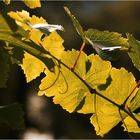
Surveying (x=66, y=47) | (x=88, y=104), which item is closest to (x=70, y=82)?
(x=88, y=104)

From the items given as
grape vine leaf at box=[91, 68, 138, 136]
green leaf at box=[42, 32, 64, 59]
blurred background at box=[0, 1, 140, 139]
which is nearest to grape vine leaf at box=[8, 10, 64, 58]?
Answer: green leaf at box=[42, 32, 64, 59]

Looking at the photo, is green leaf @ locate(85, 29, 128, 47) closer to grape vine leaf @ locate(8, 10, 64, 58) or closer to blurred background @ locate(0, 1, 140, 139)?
grape vine leaf @ locate(8, 10, 64, 58)

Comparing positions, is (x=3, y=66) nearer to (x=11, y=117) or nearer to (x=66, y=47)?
(x=11, y=117)

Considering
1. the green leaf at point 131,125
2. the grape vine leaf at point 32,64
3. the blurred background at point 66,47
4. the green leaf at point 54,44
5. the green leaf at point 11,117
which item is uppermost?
the green leaf at point 54,44

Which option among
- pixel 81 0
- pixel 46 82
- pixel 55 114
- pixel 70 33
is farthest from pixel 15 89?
pixel 46 82

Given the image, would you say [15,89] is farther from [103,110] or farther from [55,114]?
[103,110]

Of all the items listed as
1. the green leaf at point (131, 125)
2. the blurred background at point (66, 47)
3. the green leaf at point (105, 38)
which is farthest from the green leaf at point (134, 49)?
the blurred background at point (66, 47)

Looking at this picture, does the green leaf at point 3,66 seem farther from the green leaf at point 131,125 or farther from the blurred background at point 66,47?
the blurred background at point 66,47
